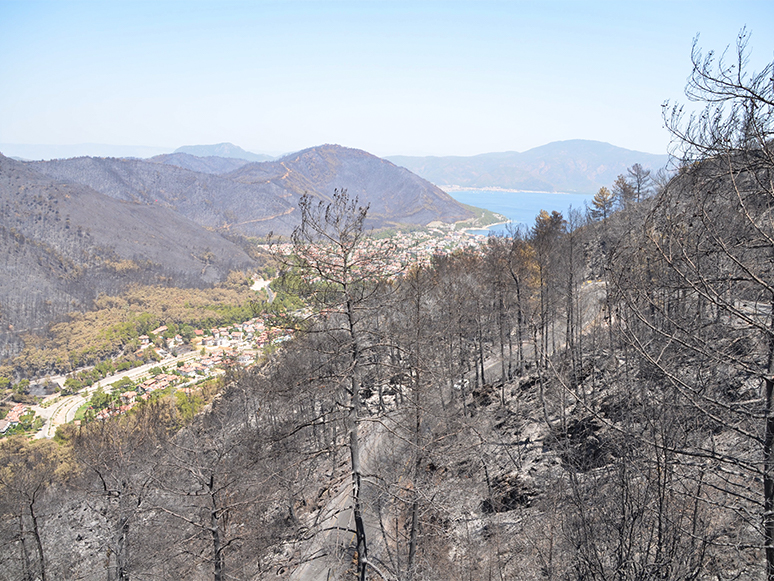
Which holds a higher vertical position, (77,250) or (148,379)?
(77,250)

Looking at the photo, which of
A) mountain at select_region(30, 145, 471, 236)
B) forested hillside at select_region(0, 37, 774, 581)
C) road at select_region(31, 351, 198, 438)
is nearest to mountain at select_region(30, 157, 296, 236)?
mountain at select_region(30, 145, 471, 236)

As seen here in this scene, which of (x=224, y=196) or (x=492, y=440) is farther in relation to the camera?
(x=224, y=196)

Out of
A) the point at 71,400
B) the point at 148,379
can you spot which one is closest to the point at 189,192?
the point at 71,400

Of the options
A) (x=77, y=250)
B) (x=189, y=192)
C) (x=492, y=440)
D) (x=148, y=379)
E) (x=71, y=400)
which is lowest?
(x=71, y=400)

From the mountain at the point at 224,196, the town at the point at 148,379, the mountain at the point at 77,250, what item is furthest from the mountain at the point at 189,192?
the town at the point at 148,379

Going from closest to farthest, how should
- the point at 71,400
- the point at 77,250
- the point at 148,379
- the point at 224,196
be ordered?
the point at 71,400 < the point at 148,379 < the point at 77,250 < the point at 224,196

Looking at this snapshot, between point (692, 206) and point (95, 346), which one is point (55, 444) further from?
point (692, 206)

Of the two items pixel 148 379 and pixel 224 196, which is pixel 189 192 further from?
pixel 148 379

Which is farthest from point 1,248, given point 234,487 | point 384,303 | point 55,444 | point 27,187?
point 384,303
